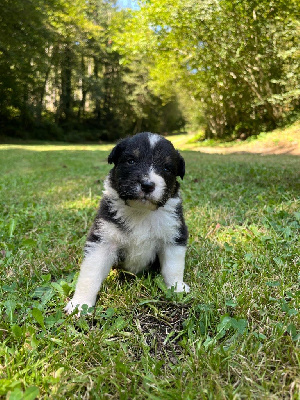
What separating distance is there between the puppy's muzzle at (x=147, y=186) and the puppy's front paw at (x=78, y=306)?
974mm

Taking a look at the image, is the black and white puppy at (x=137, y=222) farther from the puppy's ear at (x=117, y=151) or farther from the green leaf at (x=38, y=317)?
the green leaf at (x=38, y=317)

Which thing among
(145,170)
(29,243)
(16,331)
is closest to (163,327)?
(16,331)

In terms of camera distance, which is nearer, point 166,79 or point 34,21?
point 34,21

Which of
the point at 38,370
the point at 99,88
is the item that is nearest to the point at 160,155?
the point at 38,370

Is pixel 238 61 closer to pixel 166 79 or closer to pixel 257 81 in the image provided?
pixel 257 81

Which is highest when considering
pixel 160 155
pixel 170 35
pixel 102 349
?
pixel 170 35

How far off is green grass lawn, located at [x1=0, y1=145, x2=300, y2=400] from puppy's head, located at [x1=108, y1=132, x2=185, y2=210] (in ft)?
2.58

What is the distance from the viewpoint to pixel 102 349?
1.94 m

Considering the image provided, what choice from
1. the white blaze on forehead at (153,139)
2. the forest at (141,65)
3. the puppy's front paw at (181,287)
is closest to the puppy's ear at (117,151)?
the white blaze on forehead at (153,139)

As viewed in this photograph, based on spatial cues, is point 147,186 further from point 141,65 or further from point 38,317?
point 141,65

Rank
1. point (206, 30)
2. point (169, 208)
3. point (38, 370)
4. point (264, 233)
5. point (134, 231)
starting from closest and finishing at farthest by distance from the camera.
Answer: point (38, 370)
point (134, 231)
point (169, 208)
point (264, 233)
point (206, 30)

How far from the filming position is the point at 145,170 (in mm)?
2580

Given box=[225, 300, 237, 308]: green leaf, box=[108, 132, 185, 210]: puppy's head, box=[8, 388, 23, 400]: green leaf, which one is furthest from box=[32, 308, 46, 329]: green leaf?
box=[225, 300, 237, 308]: green leaf

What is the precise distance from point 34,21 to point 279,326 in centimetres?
2718
